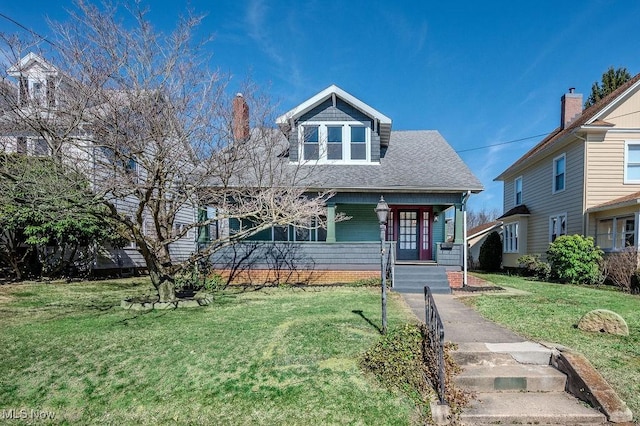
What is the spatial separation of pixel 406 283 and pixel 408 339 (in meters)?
5.92

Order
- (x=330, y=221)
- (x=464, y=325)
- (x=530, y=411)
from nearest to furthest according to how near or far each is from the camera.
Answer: (x=530, y=411) < (x=464, y=325) < (x=330, y=221)

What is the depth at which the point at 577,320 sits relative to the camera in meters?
6.72

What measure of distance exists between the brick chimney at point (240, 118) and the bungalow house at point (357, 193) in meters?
1.58

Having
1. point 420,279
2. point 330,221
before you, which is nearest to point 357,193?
point 330,221

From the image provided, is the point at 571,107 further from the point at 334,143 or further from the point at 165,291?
the point at 165,291

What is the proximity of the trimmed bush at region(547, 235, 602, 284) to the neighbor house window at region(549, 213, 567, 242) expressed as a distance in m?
2.32

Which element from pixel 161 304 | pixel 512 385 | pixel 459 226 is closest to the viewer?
pixel 512 385

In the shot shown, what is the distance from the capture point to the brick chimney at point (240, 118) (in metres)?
8.46

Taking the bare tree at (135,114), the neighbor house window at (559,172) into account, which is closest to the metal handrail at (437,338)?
the bare tree at (135,114)

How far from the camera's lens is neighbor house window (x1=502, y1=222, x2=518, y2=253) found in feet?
62.5

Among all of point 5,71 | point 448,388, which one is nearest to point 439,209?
point 448,388

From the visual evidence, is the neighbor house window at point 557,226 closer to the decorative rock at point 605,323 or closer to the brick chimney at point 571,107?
the brick chimney at point 571,107

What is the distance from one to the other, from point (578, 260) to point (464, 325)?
906 centimetres

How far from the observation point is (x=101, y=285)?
11.5 meters
